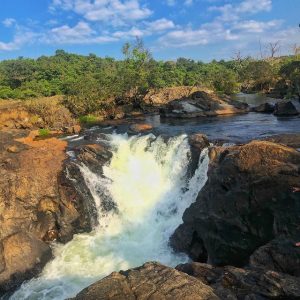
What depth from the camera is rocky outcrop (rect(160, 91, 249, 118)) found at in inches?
1284

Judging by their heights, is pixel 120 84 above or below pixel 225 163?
above

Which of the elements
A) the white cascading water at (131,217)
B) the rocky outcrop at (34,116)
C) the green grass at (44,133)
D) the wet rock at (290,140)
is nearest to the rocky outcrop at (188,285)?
the white cascading water at (131,217)

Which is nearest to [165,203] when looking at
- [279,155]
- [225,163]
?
[225,163]

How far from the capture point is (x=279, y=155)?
36.6 ft

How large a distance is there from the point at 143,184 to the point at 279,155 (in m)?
9.09

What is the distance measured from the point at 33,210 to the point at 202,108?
1978cm

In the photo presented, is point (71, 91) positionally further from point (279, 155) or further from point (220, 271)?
point (220, 271)

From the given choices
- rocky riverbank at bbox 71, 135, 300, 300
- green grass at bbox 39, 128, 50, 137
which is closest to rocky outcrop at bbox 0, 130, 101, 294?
rocky riverbank at bbox 71, 135, 300, 300

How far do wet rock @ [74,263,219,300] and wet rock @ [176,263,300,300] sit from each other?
0.49 m

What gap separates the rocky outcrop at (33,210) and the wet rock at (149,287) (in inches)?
308

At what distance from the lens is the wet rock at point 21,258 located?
13.7 metres

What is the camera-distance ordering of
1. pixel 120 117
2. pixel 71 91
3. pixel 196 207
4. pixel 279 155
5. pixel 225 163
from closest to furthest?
pixel 279 155
pixel 225 163
pixel 196 207
pixel 120 117
pixel 71 91

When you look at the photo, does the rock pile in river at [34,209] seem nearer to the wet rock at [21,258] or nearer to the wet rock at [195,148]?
the wet rock at [21,258]

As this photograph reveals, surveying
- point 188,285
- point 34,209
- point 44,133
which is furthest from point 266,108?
point 188,285
